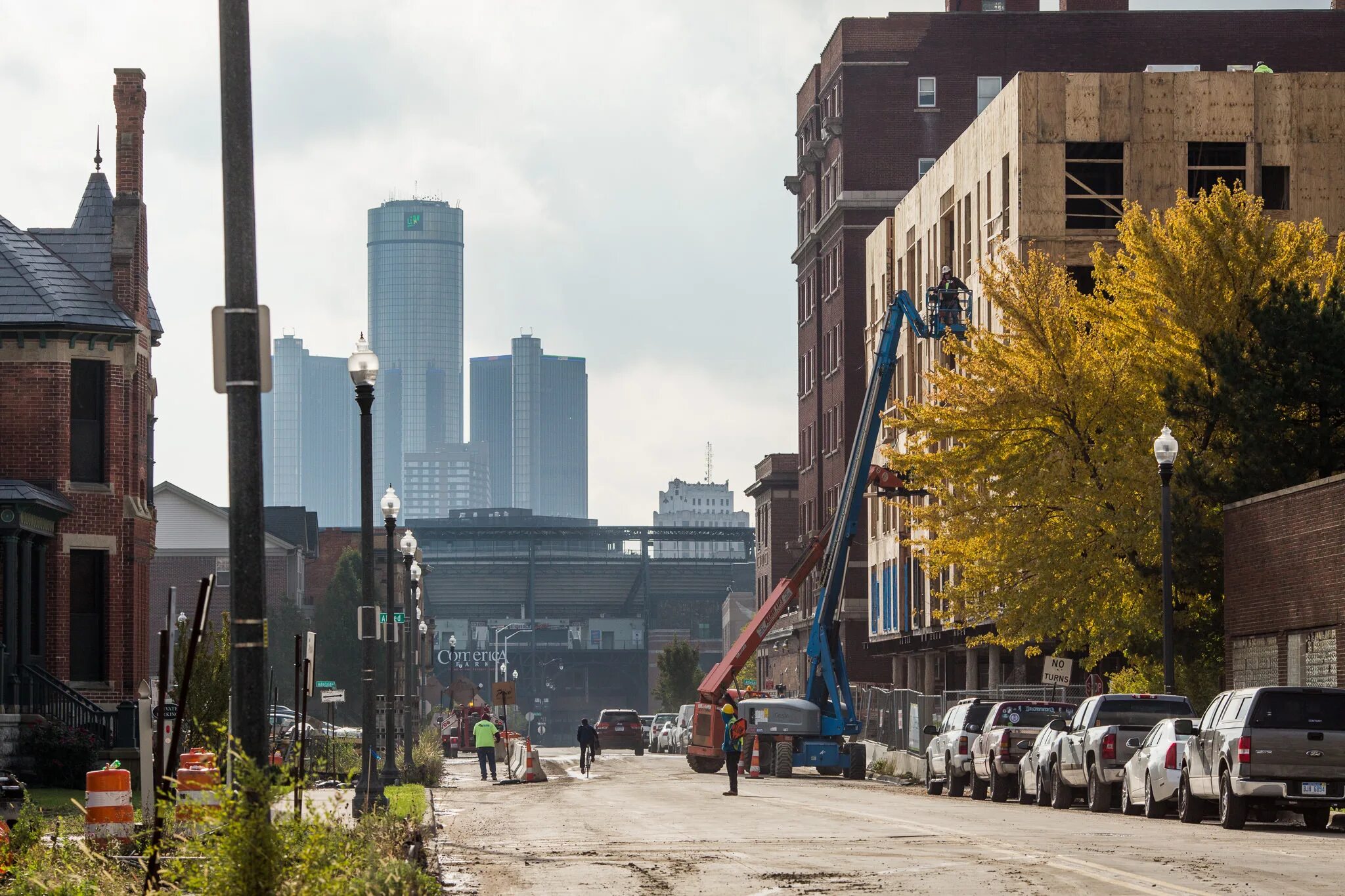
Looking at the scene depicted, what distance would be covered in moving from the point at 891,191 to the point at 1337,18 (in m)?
21.4

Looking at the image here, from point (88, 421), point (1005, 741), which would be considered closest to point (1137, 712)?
point (1005, 741)

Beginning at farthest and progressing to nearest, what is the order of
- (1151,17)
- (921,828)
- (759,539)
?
(759,539), (1151,17), (921,828)

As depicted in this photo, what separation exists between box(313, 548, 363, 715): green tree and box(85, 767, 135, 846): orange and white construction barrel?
3615 inches

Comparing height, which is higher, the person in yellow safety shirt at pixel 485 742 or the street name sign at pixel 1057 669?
the street name sign at pixel 1057 669

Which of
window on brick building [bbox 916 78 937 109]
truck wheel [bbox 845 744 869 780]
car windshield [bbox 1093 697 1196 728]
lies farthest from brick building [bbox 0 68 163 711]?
window on brick building [bbox 916 78 937 109]

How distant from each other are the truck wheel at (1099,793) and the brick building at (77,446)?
21.1 m

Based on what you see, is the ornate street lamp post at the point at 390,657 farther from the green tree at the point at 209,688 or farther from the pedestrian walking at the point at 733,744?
the pedestrian walking at the point at 733,744

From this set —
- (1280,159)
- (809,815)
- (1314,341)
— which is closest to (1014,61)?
(1280,159)

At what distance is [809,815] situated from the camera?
28.4 metres

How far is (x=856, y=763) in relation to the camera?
55.5 m

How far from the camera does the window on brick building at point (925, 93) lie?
95375 mm

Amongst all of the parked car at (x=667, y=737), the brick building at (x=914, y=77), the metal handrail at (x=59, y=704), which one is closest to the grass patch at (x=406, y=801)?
the metal handrail at (x=59, y=704)

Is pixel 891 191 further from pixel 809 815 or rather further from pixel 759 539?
pixel 809 815

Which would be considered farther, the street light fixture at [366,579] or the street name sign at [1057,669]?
the street name sign at [1057,669]
